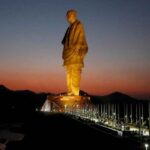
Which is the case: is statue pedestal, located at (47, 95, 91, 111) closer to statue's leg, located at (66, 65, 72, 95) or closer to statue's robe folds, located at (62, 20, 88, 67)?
statue's leg, located at (66, 65, 72, 95)

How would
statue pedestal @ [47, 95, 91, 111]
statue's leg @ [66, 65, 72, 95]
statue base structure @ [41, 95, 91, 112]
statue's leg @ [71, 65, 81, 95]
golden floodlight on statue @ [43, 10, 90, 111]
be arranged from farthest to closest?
statue's leg @ [66, 65, 72, 95], statue's leg @ [71, 65, 81, 95], golden floodlight on statue @ [43, 10, 90, 111], statue pedestal @ [47, 95, 91, 111], statue base structure @ [41, 95, 91, 112]

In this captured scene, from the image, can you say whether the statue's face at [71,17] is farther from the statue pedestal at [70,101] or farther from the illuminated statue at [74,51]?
the statue pedestal at [70,101]

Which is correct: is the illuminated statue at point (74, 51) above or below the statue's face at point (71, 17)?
below

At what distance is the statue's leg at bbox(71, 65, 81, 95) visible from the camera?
88.6ft

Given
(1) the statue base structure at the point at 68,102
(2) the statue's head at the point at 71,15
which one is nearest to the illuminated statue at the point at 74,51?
(2) the statue's head at the point at 71,15

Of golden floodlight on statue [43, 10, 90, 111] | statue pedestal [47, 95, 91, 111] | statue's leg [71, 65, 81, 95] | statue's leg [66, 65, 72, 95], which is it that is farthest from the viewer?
statue's leg [66, 65, 72, 95]

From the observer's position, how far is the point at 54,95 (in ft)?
90.1

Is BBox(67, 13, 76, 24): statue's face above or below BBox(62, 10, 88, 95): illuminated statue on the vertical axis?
above

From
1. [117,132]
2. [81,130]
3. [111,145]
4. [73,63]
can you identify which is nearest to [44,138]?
[81,130]

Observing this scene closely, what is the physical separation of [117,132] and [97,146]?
121 centimetres

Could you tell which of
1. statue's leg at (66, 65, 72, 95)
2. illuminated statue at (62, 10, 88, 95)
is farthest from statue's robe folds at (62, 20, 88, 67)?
statue's leg at (66, 65, 72, 95)

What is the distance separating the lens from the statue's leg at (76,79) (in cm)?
2702

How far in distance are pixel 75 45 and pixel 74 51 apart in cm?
45

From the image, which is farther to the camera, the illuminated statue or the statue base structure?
the illuminated statue
